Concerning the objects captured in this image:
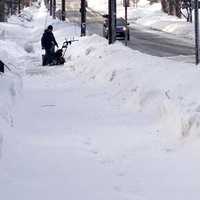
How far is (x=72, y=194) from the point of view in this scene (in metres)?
7.47

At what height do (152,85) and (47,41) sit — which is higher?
(152,85)

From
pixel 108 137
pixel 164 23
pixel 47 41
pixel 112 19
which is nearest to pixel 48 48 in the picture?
pixel 47 41

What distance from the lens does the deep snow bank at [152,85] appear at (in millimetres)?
10164

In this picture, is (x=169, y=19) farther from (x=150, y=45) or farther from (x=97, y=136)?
(x=97, y=136)

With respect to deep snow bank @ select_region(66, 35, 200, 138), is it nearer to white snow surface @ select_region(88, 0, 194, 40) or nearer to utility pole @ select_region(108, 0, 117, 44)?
utility pole @ select_region(108, 0, 117, 44)

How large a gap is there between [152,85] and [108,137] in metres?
2.99

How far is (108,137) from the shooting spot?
10.6 meters

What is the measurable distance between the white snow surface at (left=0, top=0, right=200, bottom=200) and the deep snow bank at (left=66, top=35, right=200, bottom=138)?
3 centimetres

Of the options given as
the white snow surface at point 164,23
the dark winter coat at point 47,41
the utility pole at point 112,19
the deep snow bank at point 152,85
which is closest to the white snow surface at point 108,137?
the deep snow bank at point 152,85

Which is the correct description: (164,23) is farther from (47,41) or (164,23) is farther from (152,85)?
(152,85)

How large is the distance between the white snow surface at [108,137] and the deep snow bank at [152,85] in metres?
0.03

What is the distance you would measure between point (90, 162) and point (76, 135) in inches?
77.8

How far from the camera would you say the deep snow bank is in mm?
10164

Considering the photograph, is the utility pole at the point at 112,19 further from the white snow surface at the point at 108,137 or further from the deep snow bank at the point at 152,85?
the white snow surface at the point at 108,137
